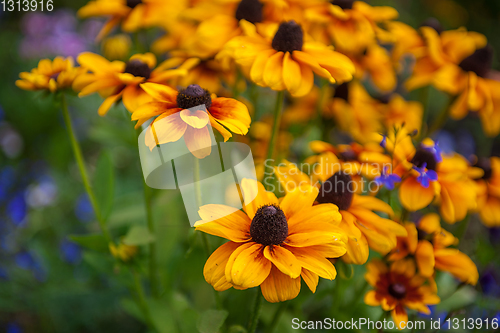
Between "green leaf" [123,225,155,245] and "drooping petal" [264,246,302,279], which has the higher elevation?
"drooping petal" [264,246,302,279]

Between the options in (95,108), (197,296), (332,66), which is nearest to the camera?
(332,66)

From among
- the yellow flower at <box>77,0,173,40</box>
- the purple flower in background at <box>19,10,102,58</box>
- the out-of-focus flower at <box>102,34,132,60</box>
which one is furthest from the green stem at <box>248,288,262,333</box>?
the purple flower in background at <box>19,10,102,58</box>

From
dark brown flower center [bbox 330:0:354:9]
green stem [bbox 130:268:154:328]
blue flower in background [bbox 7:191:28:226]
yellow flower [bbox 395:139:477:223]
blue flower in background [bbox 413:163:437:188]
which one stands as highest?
dark brown flower center [bbox 330:0:354:9]

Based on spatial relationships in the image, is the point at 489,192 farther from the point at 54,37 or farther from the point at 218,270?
the point at 54,37

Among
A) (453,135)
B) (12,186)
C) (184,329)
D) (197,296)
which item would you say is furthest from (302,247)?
(453,135)

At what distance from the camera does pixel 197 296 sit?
99cm

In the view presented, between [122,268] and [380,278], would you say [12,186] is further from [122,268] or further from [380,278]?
[380,278]

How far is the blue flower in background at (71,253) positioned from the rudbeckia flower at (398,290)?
92 centimetres

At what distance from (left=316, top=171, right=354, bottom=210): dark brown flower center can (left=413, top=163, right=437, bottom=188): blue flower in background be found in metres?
0.12

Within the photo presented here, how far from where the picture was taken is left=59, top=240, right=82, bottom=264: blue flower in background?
1.19m

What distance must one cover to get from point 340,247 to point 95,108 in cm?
136

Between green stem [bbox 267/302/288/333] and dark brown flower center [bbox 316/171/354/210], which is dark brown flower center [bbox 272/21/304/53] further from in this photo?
green stem [bbox 267/302/288/333]

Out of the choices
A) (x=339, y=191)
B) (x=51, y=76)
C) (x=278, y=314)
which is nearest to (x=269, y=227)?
(x=339, y=191)

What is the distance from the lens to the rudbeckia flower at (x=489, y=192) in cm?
80
